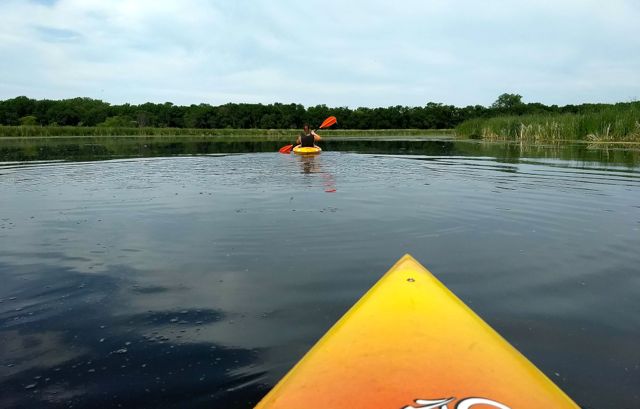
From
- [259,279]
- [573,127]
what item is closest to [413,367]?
[259,279]

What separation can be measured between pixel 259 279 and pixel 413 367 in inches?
97.3

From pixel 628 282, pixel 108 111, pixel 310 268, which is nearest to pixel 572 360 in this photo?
pixel 628 282

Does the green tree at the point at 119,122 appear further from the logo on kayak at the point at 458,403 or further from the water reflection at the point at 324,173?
the logo on kayak at the point at 458,403

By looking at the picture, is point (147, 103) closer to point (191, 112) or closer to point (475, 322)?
point (191, 112)

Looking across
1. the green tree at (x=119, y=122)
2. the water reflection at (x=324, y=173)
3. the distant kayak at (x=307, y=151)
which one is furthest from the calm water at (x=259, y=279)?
the green tree at (x=119, y=122)

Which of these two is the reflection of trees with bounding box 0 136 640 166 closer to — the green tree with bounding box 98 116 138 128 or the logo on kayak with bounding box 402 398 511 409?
the logo on kayak with bounding box 402 398 511 409

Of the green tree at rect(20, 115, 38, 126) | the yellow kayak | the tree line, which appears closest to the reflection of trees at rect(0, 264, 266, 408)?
the yellow kayak

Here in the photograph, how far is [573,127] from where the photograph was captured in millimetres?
27359

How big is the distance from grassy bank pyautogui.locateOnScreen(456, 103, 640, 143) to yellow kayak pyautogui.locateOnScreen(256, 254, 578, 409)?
83.2 feet

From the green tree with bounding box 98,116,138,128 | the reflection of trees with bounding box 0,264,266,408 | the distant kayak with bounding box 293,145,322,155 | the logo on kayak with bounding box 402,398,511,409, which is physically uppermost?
the green tree with bounding box 98,116,138,128

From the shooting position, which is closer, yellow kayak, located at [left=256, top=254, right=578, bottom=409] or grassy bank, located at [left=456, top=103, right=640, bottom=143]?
yellow kayak, located at [left=256, top=254, right=578, bottom=409]

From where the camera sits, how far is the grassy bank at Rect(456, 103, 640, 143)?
2419 cm

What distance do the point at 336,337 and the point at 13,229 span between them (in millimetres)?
5811

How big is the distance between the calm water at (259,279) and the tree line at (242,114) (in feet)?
293
